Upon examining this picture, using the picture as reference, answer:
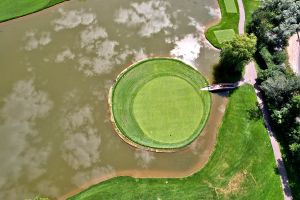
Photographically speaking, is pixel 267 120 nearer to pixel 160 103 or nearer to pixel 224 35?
pixel 160 103

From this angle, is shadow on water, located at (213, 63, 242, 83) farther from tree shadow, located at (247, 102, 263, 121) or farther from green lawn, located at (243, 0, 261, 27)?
green lawn, located at (243, 0, 261, 27)

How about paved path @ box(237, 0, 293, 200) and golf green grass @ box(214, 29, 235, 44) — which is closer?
paved path @ box(237, 0, 293, 200)

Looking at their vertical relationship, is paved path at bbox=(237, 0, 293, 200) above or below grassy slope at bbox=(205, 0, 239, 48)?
below

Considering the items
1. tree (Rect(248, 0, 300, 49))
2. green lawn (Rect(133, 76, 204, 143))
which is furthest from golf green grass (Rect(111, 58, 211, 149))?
tree (Rect(248, 0, 300, 49))

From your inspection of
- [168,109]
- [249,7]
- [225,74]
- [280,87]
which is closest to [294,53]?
[249,7]

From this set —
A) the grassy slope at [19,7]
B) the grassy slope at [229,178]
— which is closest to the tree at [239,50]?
the grassy slope at [229,178]

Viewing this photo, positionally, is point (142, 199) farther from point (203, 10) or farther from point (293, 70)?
point (203, 10)

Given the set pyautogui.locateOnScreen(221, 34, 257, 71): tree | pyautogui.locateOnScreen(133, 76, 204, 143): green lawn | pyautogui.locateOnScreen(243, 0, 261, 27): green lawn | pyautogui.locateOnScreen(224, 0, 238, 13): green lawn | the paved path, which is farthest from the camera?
pyautogui.locateOnScreen(224, 0, 238, 13): green lawn

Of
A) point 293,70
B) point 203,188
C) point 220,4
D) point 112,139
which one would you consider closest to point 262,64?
point 293,70
